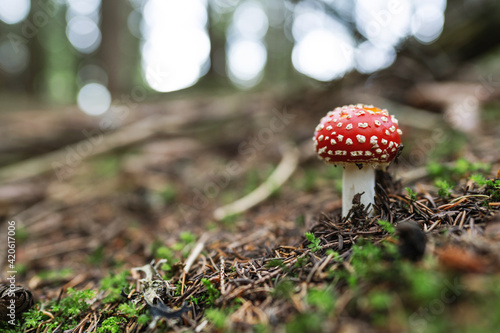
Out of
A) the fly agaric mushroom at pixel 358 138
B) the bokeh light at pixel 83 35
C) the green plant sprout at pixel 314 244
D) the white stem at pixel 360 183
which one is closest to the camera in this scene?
the green plant sprout at pixel 314 244

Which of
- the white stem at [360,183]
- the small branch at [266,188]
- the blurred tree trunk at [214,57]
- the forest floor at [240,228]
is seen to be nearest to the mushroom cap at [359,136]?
the white stem at [360,183]

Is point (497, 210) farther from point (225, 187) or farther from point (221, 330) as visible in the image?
point (225, 187)

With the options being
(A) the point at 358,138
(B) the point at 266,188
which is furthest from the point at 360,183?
(B) the point at 266,188

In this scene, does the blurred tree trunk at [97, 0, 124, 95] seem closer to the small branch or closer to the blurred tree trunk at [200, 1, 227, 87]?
the blurred tree trunk at [200, 1, 227, 87]

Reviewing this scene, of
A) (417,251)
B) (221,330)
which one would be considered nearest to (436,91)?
(417,251)

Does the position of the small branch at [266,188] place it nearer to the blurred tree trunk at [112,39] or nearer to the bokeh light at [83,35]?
the blurred tree trunk at [112,39]

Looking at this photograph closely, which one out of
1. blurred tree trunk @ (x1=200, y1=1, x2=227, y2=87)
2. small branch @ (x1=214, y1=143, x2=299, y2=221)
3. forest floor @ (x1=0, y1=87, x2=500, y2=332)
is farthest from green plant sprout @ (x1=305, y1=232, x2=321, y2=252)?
blurred tree trunk @ (x1=200, y1=1, x2=227, y2=87)
